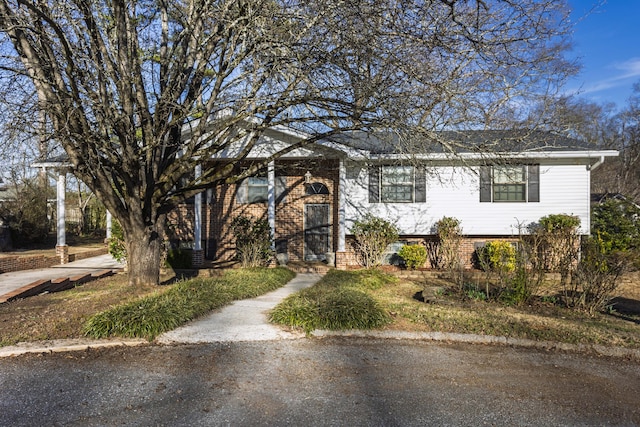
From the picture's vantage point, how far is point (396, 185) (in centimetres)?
1338

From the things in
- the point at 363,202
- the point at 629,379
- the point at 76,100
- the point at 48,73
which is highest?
the point at 48,73

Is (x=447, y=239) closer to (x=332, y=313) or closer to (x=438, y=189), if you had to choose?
(x=438, y=189)

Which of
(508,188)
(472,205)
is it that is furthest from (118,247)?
(508,188)

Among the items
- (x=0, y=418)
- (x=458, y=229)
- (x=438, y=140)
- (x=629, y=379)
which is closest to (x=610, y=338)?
(x=629, y=379)

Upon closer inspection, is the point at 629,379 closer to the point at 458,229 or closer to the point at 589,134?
the point at 458,229

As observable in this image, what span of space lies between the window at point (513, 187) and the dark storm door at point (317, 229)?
4.97 m

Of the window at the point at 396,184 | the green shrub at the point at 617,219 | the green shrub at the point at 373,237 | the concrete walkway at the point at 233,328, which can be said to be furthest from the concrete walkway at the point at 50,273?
the green shrub at the point at 617,219

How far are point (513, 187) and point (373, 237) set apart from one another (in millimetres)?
4582

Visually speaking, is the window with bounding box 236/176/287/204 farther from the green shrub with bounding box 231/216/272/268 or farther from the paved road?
the paved road

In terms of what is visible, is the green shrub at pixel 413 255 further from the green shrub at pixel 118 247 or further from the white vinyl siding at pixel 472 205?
the green shrub at pixel 118 247

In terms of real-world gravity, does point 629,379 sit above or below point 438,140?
below

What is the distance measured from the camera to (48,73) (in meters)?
7.02

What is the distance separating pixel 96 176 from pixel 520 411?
7017 mm

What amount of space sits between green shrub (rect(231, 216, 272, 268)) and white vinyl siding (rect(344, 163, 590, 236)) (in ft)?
8.96
